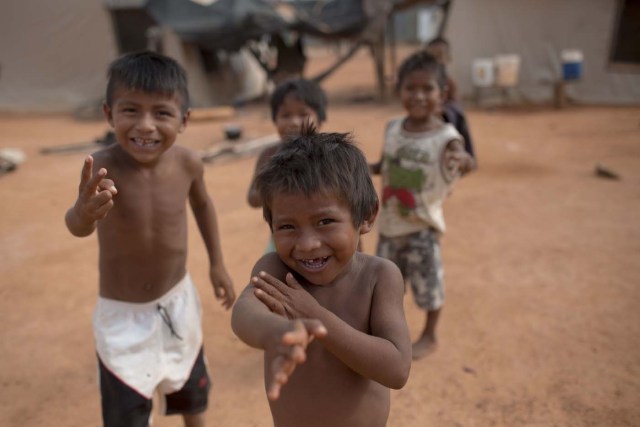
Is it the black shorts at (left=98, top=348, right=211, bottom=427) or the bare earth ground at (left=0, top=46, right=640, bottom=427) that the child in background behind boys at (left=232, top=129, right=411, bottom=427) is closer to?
the bare earth ground at (left=0, top=46, right=640, bottom=427)

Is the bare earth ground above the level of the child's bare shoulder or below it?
below

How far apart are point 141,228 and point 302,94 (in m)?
1.02

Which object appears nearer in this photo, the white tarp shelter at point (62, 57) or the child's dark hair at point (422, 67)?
the child's dark hair at point (422, 67)

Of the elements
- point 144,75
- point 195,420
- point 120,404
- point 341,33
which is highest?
point 341,33

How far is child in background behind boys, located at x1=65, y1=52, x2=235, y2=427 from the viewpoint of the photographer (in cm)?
186

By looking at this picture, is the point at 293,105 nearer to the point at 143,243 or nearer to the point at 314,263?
the point at 143,243

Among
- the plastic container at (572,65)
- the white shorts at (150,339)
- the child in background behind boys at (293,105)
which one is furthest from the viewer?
the plastic container at (572,65)

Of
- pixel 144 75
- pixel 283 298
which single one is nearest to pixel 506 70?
pixel 144 75

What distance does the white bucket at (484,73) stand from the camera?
1070cm

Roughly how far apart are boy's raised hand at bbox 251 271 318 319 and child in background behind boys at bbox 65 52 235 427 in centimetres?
90

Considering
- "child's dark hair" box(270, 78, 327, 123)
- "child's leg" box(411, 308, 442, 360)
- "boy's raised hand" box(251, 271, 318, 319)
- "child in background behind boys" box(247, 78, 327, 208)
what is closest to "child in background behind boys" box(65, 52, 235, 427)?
"child in background behind boys" box(247, 78, 327, 208)

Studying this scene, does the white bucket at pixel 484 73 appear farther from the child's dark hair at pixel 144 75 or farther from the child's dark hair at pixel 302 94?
the child's dark hair at pixel 144 75

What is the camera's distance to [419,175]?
2.66m

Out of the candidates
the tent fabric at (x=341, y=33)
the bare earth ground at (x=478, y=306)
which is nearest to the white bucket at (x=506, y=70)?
the tent fabric at (x=341, y=33)
